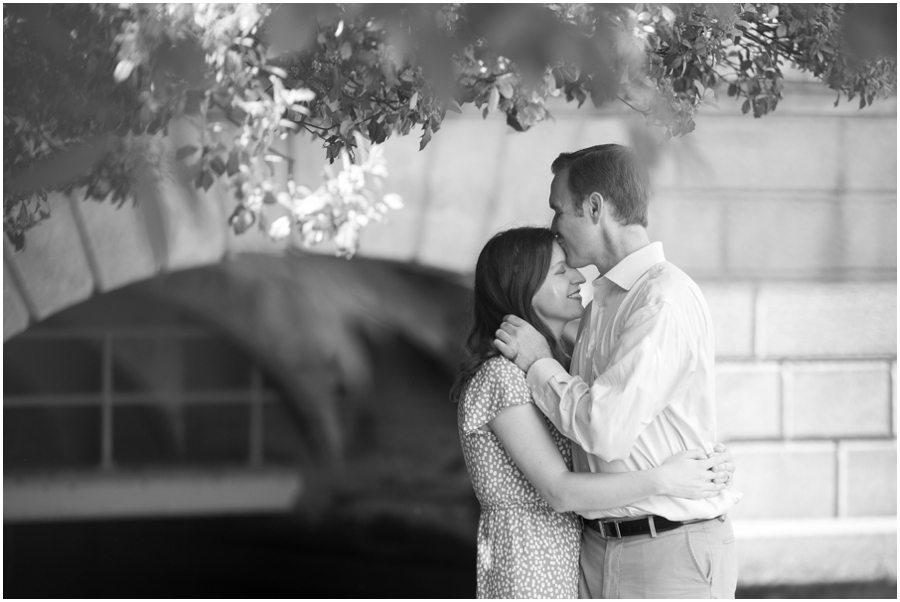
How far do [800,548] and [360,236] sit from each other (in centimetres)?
235

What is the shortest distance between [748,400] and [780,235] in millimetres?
747

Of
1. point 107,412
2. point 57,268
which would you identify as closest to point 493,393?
point 57,268

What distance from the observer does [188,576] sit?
5.31 metres

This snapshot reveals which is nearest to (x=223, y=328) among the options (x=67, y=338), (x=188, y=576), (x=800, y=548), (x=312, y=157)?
(x=67, y=338)

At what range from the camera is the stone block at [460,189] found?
4.01 metres

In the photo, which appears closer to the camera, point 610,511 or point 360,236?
point 610,511

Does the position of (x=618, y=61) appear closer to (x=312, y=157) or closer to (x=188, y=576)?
(x=312, y=157)

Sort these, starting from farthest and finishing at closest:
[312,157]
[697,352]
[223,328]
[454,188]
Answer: [223,328], [454,188], [312,157], [697,352]

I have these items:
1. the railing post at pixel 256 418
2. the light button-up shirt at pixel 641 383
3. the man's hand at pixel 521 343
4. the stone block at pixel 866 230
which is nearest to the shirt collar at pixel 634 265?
the light button-up shirt at pixel 641 383

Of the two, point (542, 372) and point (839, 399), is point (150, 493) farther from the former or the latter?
point (542, 372)

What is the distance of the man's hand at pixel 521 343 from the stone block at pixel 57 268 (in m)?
2.30

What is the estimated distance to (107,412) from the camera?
17.8ft

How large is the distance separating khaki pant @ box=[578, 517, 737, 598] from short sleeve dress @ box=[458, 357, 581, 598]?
89mm

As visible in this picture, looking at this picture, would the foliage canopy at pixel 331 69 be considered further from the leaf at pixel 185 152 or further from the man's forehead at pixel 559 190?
the man's forehead at pixel 559 190
